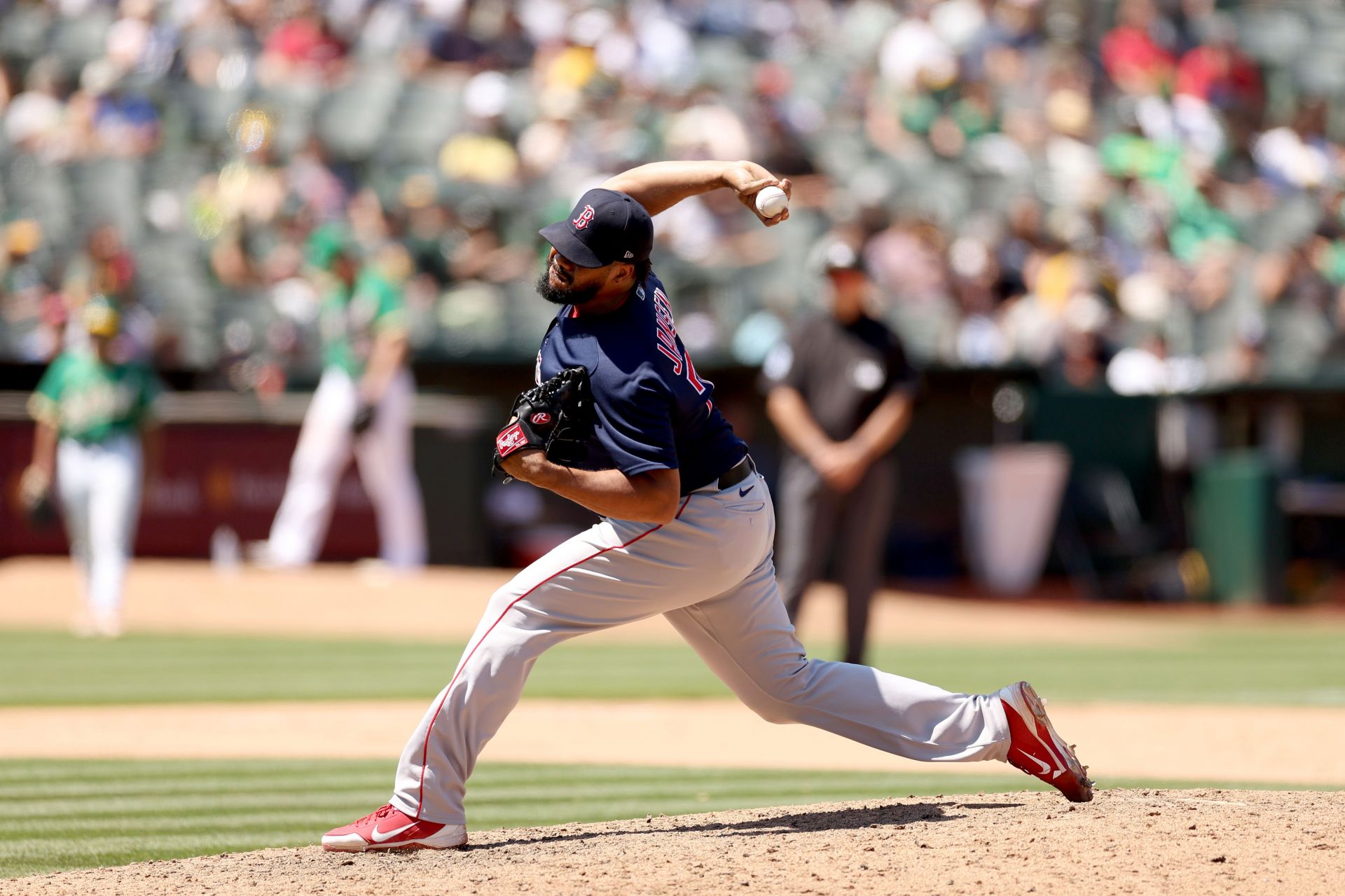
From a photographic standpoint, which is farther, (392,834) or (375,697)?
(375,697)

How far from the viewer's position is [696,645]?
489 centimetres

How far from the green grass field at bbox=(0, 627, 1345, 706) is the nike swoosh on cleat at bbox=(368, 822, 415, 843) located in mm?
4460

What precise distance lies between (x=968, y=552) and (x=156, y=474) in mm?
6747

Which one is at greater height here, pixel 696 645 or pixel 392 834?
pixel 696 645

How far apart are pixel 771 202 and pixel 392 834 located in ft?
6.13

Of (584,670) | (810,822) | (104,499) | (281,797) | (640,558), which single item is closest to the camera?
(640,558)

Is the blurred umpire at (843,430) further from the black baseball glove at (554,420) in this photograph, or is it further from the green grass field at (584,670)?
the black baseball glove at (554,420)

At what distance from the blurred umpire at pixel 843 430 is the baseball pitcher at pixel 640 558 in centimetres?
379

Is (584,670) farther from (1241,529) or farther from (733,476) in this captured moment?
(1241,529)

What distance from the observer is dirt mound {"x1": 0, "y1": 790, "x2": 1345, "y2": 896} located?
4.03 metres

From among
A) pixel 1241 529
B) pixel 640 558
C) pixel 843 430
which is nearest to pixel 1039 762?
pixel 640 558

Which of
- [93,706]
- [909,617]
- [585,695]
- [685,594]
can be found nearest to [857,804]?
[685,594]

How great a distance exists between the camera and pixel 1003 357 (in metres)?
15.3

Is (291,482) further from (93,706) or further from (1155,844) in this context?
(1155,844)
